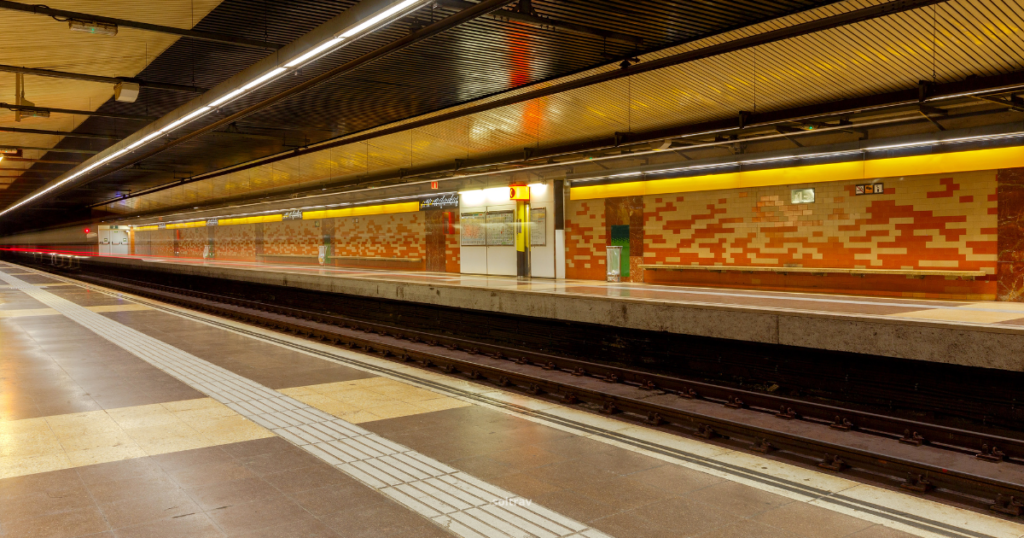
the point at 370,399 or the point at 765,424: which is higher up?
the point at 370,399

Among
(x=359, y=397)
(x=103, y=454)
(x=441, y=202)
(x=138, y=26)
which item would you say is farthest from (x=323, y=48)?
(x=441, y=202)

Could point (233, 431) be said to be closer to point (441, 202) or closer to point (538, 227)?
point (538, 227)

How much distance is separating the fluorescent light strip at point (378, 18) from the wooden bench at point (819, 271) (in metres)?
8.53

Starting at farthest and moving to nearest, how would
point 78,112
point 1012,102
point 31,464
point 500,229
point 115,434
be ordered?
point 500,229
point 78,112
point 1012,102
point 115,434
point 31,464

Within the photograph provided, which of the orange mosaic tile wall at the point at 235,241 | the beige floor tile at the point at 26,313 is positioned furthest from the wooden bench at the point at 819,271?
the orange mosaic tile wall at the point at 235,241

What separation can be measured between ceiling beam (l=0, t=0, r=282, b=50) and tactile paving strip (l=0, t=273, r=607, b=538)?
4.03m

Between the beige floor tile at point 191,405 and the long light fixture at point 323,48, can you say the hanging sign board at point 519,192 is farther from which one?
the beige floor tile at point 191,405

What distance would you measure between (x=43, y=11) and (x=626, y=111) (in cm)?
819

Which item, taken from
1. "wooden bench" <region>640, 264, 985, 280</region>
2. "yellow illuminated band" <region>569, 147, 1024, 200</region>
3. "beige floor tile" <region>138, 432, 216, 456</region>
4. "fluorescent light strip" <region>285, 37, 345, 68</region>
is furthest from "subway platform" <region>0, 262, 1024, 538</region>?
"fluorescent light strip" <region>285, 37, 345, 68</region>

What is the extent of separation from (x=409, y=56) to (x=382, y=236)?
13.6m

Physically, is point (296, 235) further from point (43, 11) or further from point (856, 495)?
point (856, 495)

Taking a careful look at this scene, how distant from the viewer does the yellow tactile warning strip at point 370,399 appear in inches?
253

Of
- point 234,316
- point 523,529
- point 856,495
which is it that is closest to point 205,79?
point 234,316

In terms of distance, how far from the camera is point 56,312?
16.2m
